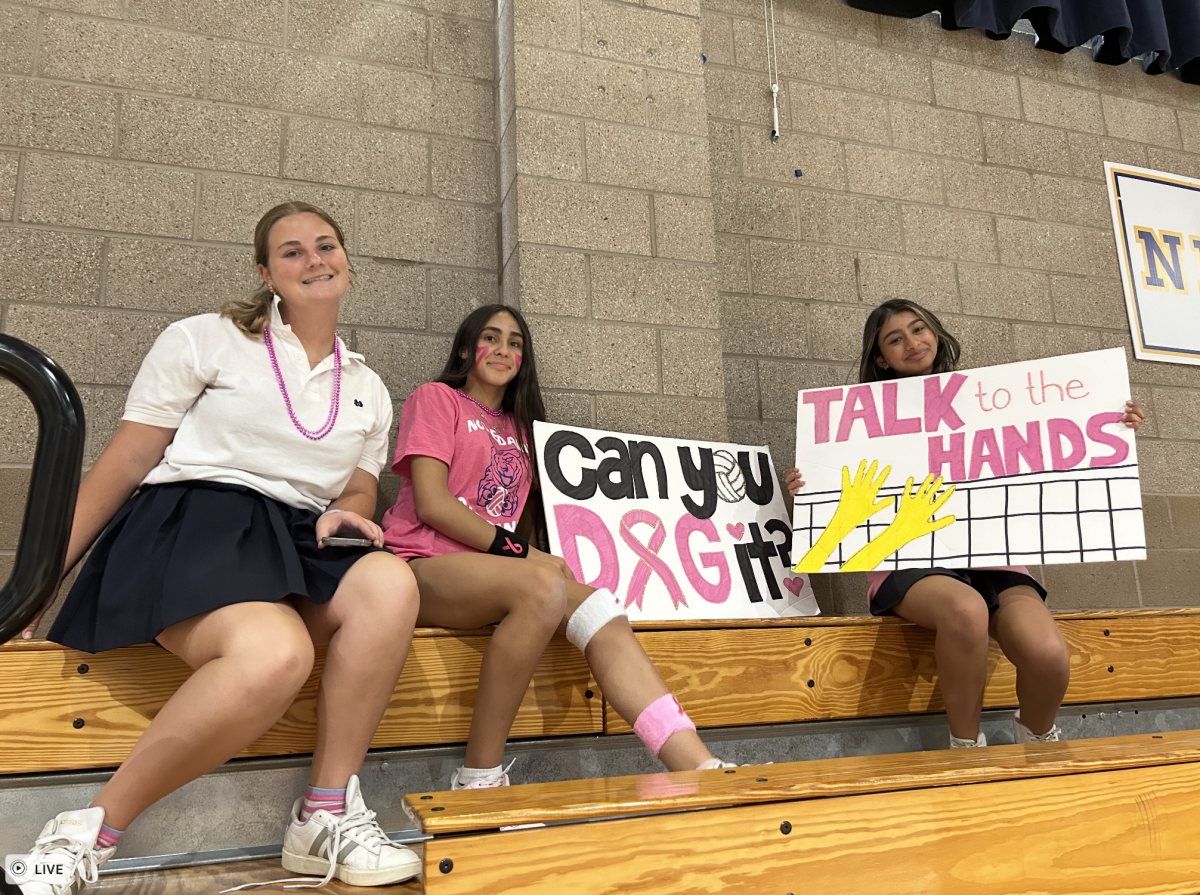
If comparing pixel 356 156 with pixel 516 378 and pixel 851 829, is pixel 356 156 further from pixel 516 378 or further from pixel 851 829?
pixel 851 829

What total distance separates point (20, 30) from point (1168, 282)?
3640 mm

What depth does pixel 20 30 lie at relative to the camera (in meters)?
2.21

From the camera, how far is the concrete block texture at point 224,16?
2.33m

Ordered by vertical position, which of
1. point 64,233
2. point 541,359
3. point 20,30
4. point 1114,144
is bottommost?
point 541,359

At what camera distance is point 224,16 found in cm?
239

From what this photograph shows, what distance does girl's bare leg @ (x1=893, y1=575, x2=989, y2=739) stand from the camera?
1.78 metres

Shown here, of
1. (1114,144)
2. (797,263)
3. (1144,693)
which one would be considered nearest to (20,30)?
(797,263)

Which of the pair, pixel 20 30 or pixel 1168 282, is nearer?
pixel 20 30

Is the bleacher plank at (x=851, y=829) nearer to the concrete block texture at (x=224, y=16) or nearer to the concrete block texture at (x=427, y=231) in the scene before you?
the concrete block texture at (x=427, y=231)

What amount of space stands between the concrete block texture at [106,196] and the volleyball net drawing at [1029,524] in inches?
69.0

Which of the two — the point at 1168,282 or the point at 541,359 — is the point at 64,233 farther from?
the point at 1168,282

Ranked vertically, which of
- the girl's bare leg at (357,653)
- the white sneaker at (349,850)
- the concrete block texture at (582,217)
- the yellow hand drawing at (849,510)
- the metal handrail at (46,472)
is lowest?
the white sneaker at (349,850)

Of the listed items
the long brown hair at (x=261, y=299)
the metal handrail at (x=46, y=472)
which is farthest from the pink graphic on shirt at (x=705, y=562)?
the metal handrail at (x=46, y=472)

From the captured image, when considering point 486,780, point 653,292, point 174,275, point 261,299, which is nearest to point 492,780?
point 486,780
